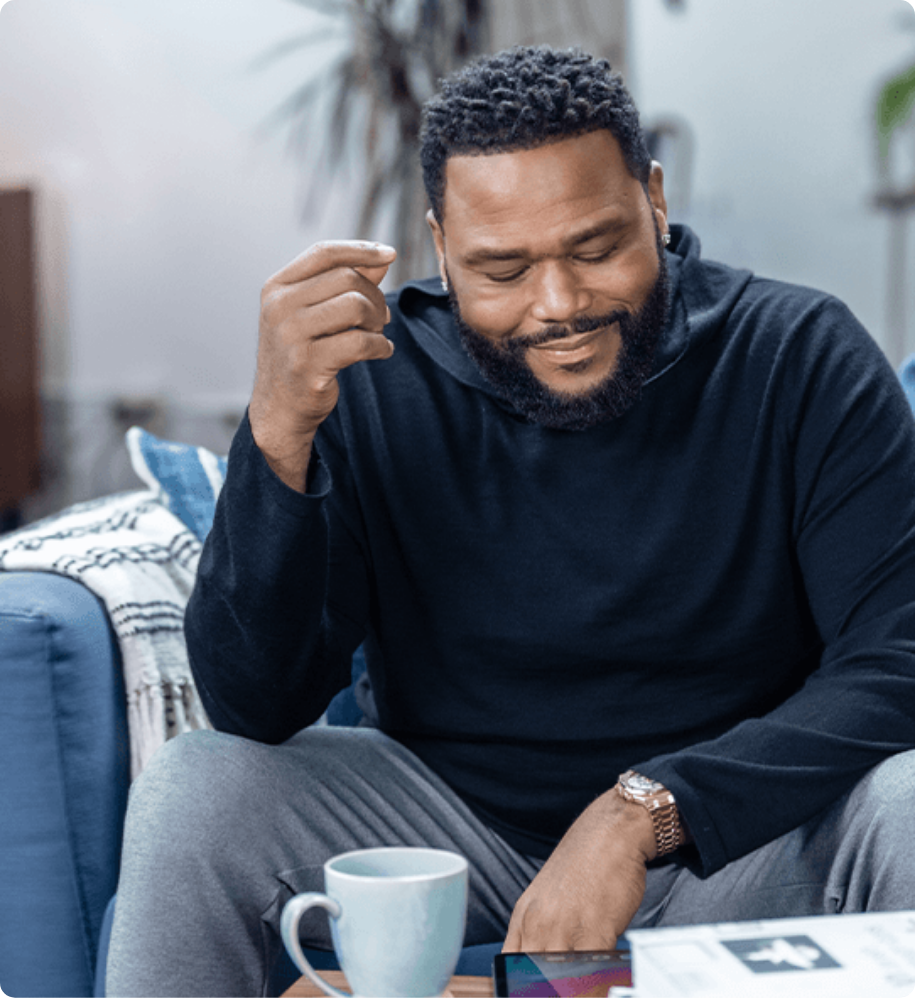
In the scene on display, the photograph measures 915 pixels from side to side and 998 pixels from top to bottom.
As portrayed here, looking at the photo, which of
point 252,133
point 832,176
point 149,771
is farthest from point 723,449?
point 252,133

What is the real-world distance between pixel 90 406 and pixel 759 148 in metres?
1.87

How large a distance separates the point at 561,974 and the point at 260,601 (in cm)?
45

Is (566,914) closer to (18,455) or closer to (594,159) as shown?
(594,159)

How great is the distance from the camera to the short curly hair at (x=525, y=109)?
107 cm

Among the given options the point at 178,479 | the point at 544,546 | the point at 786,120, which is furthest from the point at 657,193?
the point at 786,120

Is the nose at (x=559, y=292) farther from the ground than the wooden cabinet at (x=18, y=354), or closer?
farther from the ground

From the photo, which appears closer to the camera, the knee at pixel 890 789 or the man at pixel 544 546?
the knee at pixel 890 789

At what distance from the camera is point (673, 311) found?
122 cm

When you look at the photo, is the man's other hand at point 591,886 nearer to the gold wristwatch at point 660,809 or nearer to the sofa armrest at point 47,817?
the gold wristwatch at point 660,809

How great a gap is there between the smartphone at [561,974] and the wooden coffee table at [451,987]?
1.7 inches

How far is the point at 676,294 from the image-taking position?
1.24 meters

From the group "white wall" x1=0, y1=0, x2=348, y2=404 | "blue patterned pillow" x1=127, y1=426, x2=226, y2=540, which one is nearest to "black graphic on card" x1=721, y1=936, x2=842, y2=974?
"blue patterned pillow" x1=127, y1=426, x2=226, y2=540

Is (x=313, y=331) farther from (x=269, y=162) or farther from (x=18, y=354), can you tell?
(x=18, y=354)

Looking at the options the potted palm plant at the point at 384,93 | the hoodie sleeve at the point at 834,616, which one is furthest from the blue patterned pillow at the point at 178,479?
the potted palm plant at the point at 384,93
